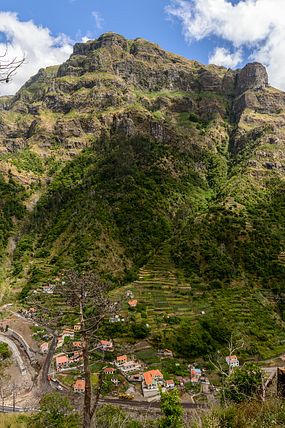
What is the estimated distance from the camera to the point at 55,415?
3200 cm

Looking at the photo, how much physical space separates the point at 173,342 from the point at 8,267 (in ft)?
205

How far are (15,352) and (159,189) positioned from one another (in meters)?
66.8

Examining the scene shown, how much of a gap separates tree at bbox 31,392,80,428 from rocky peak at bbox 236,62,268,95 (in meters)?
172

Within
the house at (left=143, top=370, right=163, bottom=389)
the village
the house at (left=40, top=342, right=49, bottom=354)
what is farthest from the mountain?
the house at (left=40, top=342, right=49, bottom=354)

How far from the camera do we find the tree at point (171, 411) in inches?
835

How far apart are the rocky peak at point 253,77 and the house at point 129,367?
159m

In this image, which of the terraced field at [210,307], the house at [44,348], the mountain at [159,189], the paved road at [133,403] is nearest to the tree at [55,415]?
the paved road at [133,403]

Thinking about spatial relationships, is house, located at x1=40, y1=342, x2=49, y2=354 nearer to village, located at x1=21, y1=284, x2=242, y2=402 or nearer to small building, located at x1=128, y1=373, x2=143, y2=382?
village, located at x1=21, y1=284, x2=242, y2=402

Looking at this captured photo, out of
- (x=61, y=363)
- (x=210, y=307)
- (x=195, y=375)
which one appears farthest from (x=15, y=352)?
(x=210, y=307)

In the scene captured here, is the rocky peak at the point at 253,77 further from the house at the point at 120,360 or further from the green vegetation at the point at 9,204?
the house at the point at 120,360

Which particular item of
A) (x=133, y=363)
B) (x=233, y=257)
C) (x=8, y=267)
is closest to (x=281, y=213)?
(x=233, y=257)

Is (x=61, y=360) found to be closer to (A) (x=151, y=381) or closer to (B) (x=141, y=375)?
(B) (x=141, y=375)

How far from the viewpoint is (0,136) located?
513ft

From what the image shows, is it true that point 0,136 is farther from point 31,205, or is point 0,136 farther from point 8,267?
point 8,267
